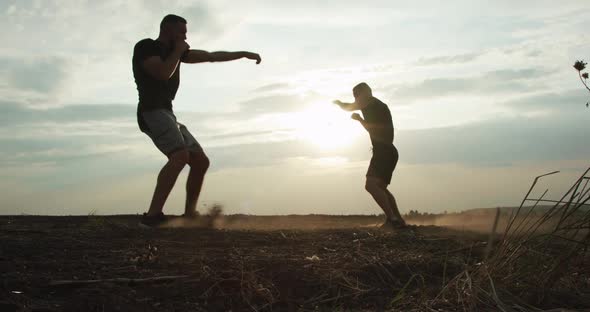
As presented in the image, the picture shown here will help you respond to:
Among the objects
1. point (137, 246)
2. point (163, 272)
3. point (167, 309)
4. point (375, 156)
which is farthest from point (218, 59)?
point (167, 309)

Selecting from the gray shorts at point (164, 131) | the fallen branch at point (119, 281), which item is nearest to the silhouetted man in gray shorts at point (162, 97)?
the gray shorts at point (164, 131)

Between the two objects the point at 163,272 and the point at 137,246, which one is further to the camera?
the point at 137,246

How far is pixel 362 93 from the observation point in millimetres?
7816

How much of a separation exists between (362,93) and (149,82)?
9.43ft

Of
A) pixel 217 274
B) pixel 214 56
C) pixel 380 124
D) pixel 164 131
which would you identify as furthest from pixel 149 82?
pixel 217 274

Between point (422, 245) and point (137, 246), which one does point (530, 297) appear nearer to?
point (422, 245)

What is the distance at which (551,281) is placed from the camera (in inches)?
108

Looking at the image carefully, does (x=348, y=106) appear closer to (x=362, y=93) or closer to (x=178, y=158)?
(x=362, y=93)

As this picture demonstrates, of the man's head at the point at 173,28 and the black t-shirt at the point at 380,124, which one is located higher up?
the man's head at the point at 173,28

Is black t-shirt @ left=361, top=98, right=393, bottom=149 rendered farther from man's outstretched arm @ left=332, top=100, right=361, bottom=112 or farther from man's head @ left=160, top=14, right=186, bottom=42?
man's head @ left=160, top=14, right=186, bottom=42

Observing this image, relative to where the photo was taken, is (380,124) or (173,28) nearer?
(173,28)

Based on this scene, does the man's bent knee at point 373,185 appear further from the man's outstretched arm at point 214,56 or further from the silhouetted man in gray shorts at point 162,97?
the silhouetted man in gray shorts at point 162,97

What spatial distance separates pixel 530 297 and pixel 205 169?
15.0 feet

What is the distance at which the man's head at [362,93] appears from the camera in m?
7.80
